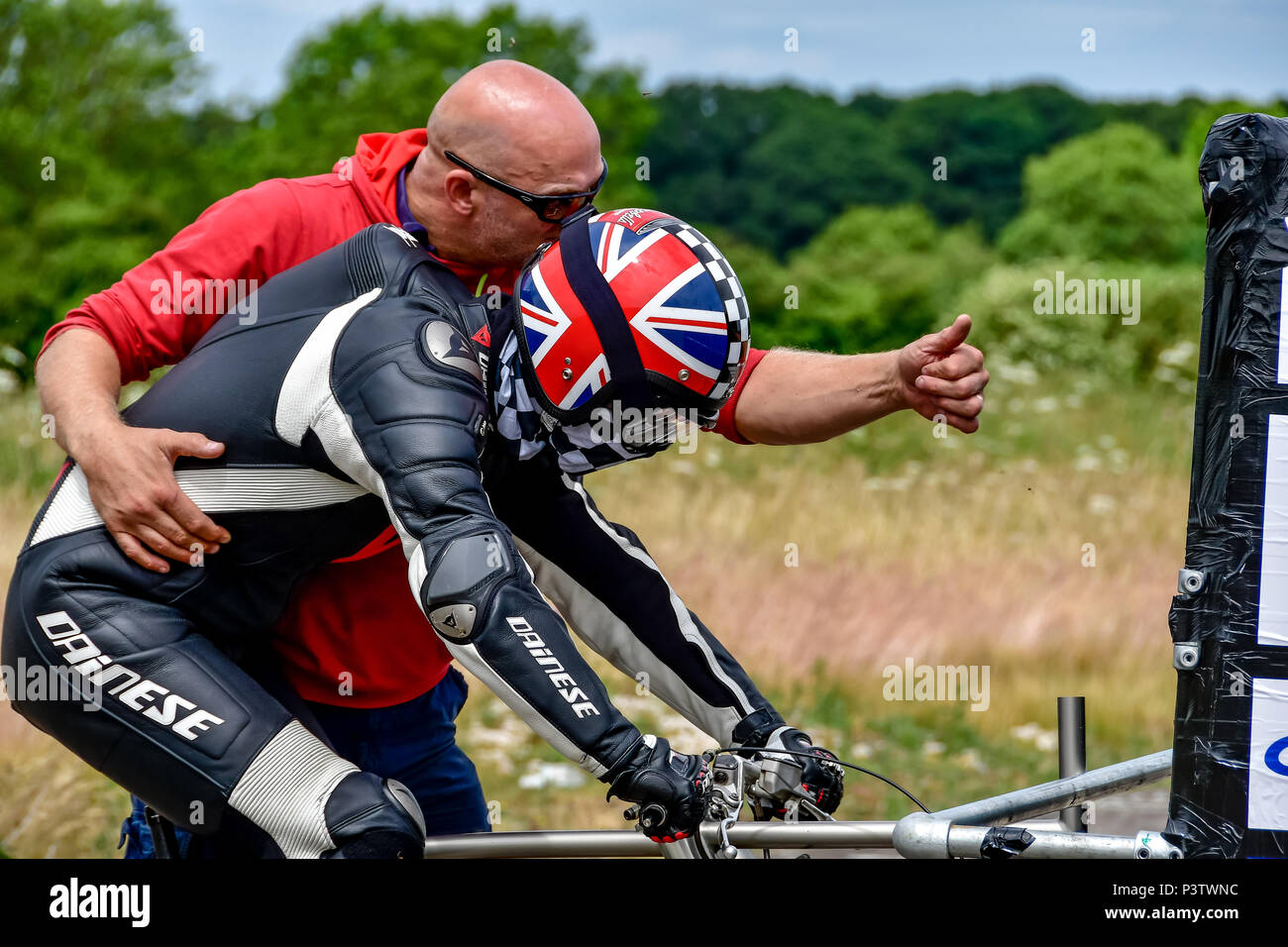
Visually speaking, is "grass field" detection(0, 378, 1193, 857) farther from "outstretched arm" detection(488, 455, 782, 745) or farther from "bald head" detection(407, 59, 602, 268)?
"bald head" detection(407, 59, 602, 268)

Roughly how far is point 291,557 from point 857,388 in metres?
1.52

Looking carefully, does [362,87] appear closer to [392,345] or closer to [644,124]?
[644,124]

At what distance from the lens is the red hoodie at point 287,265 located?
3.57 meters

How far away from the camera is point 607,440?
3.06 meters

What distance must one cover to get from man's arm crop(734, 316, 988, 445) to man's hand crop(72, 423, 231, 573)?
154 cm

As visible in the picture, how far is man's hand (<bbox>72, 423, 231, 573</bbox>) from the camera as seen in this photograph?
288 cm

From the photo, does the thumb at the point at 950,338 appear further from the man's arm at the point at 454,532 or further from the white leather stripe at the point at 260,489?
the white leather stripe at the point at 260,489

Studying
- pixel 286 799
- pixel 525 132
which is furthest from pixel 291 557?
pixel 525 132

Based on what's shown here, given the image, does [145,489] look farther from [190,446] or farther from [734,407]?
[734,407]

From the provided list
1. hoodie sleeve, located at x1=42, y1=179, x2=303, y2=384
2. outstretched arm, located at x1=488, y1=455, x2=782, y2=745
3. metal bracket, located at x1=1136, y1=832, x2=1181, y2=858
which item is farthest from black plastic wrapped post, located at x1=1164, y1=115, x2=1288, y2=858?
hoodie sleeve, located at x1=42, y1=179, x2=303, y2=384

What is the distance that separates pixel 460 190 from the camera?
138 inches

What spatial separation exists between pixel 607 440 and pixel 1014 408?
13325mm

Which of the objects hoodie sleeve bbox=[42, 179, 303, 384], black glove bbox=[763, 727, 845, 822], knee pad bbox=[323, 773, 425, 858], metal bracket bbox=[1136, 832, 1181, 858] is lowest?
black glove bbox=[763, 727, 845, 822]

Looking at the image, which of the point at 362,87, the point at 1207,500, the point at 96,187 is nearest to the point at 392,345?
the point at 1207,500
